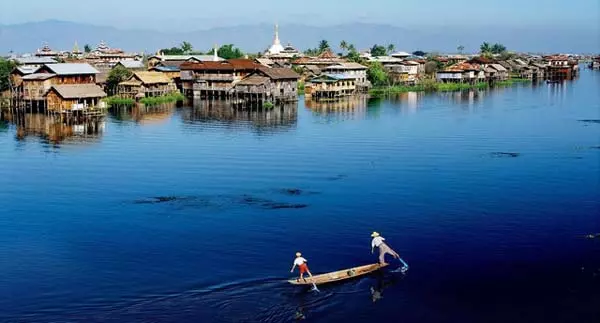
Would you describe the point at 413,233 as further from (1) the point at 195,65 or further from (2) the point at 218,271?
(1) the point at 195,65

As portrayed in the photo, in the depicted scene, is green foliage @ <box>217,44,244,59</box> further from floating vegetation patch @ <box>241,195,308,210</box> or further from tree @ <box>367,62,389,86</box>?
floating vegetation patch @ <box>241,195,308,210</box>

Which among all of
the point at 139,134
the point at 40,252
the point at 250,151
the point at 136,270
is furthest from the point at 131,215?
the point at 139,134

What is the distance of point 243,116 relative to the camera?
206 feet

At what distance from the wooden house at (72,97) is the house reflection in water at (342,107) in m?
20.5

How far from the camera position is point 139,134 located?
50031 mm

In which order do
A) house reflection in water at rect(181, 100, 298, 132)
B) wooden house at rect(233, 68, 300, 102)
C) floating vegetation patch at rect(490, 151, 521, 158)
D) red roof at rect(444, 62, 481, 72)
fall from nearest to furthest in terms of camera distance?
1. floating vegetation patch at rect(490, 151, 521, 158)
2. house reflection in water at rect(181, 100, 298, 132)
3. wooden house at rect(233, 68, 300, 102)
4. red roof at rect(444, 62, 481, 72)

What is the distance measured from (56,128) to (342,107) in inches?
1172

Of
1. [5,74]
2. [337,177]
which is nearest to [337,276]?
[337,177]

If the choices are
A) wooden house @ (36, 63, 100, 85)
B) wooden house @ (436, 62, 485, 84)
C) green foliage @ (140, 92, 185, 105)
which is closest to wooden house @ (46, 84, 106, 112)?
wooden house @ (36, 63, 100, 85)

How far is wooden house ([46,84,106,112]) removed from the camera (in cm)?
6123

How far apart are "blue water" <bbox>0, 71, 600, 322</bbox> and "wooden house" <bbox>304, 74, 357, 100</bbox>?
1388 inches

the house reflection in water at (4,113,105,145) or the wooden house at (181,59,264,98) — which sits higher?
the wooden house at (181,59,264,98)

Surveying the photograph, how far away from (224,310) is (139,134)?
114 feet

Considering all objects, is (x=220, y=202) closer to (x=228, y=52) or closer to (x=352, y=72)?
(x=352, y=72)
